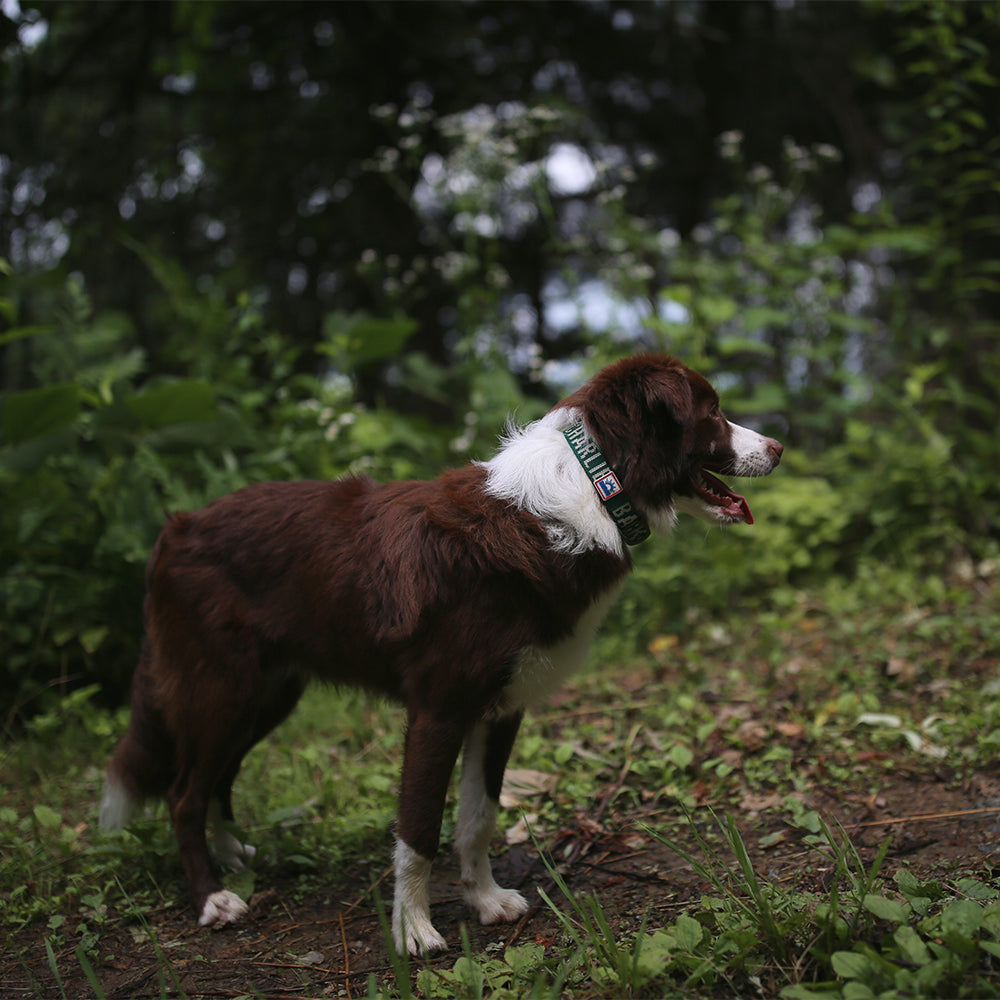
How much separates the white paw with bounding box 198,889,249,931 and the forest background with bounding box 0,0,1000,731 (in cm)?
172

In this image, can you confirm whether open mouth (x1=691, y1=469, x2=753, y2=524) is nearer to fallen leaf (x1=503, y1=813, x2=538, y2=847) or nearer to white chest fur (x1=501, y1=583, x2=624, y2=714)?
white chest fur (x1=501, y1=583, x2=624, y2=714)

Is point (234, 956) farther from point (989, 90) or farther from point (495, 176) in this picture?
point (989, 90)

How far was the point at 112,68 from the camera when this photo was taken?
23.5 ft

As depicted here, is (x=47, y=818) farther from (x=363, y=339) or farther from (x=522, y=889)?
(x=363, y=339)

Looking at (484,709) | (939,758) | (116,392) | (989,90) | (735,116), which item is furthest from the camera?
(735,116)

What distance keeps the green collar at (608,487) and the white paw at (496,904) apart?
3.98 feet

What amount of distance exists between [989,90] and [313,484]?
20.7 ft

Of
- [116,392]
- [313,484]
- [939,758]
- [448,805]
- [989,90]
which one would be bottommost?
[448,805]

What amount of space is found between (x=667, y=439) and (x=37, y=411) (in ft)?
11.0

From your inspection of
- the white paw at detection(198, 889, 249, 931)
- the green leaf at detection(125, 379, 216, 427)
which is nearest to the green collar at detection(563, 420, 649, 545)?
the white paw at detection(198, 889, 249, 931)

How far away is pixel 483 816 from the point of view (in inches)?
112

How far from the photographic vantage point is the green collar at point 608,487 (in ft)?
8.58

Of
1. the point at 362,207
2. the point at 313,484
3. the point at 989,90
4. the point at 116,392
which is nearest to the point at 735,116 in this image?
the point at 989,90

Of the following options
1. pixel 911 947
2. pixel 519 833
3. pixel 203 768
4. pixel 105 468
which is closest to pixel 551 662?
pixel 519 833
